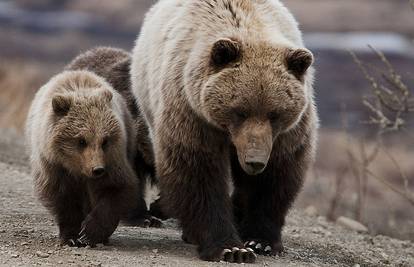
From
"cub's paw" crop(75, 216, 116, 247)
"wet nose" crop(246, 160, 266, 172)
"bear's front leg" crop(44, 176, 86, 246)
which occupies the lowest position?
"cub's paw" crop(75, 216, 116, 247)

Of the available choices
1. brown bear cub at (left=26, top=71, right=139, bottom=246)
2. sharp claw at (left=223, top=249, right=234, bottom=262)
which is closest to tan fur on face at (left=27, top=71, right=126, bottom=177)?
brown bear cub at (left=26, top=71, right=139, bottom=246)

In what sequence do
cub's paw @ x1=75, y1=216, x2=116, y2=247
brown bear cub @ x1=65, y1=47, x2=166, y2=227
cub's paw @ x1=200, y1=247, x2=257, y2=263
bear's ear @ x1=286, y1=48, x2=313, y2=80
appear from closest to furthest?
bear's ear @ x1=286, y1=48, x2=313, y2=80 < cub's paw @ x1=200, y1=247, x2=257, y2=263 < cub's paw @ x1=75, y1=216, x2=116, y2=247 < brown bear cub @ x1=65, y1=47, x2=166, y2=227

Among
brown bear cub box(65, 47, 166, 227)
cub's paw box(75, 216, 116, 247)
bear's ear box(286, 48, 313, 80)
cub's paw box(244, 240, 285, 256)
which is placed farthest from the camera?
brown bear cub box(65, 47, 166, 227)

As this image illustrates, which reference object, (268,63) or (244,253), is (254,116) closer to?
(268,63)

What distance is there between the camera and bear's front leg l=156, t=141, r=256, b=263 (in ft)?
24.1

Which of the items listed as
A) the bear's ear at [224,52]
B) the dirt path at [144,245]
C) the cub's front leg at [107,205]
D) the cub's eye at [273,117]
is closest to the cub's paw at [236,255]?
the dirt path at [144,245]

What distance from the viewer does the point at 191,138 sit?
7348 mm

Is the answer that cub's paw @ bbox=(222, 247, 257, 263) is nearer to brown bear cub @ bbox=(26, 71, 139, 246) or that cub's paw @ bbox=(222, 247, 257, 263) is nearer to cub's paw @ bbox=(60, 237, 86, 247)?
brown bear cub @ bbox=(26, 71, 139, 246)

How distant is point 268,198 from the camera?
7879 millimetres

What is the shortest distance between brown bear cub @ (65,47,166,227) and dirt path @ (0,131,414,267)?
24 cm

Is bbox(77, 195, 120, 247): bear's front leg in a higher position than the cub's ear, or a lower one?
lower

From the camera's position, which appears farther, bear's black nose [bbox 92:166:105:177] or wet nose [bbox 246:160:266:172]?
bear's black nose [bbox 92:166:105:177]

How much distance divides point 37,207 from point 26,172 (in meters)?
1.81

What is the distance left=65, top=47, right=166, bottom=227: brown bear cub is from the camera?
910 centimetres
